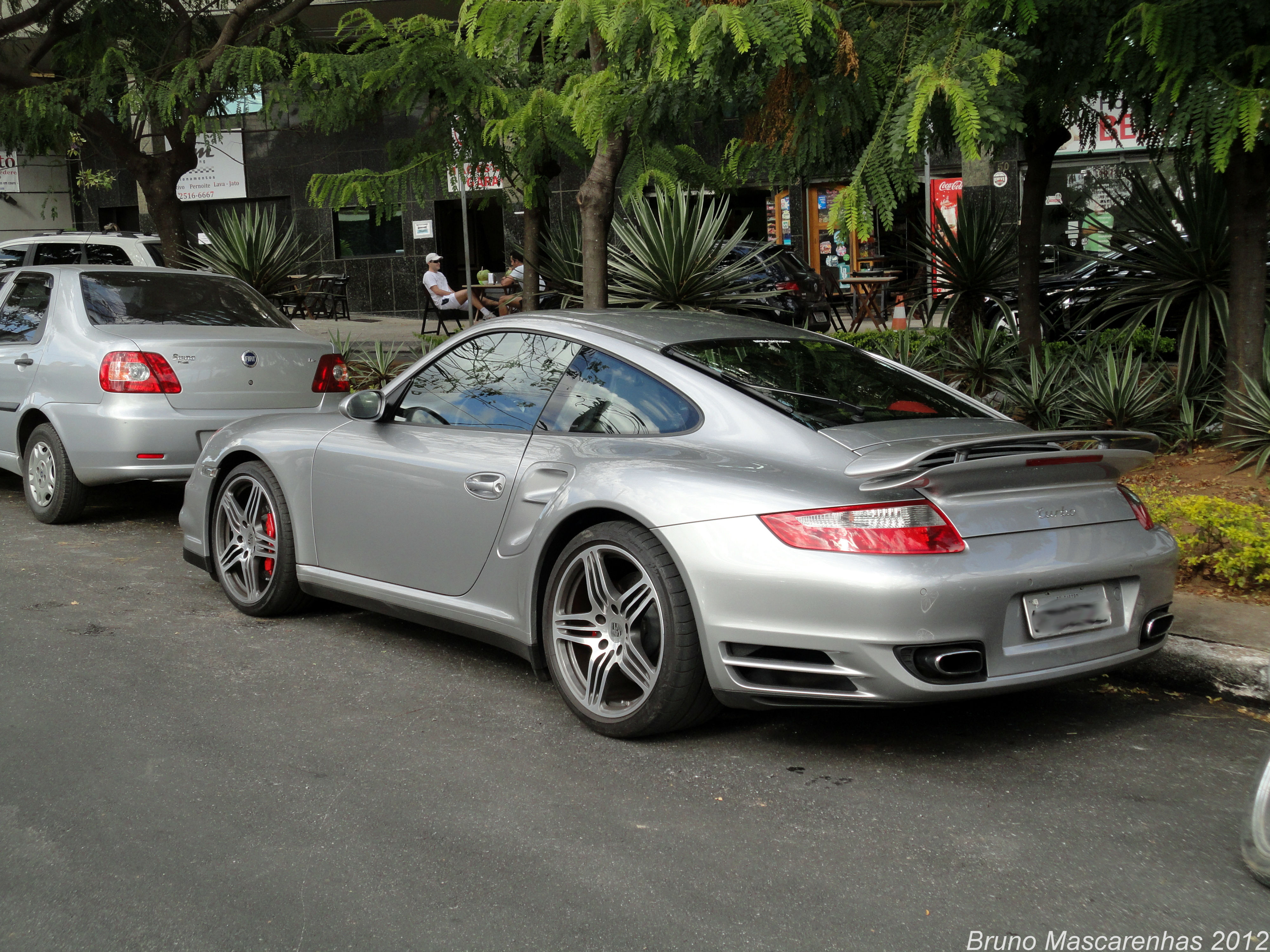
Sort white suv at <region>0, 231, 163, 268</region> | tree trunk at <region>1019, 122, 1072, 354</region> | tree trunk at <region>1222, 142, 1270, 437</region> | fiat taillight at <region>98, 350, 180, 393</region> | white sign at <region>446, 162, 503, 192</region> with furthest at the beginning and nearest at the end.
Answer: white suv at <region>0, 231, 163, 268</region>
tree trunk at <region>1019, 122, 1072, 354</region>
white sign at <region>446, 162, 503, 192</region>
tree trunk at <region>1222, 142, 1270, 437</region>
fiat taillight at <region>98, 350, 180, 393</region>

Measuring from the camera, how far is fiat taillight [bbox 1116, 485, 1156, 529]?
427 centimetres

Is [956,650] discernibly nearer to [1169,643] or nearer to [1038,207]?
[1169,643]

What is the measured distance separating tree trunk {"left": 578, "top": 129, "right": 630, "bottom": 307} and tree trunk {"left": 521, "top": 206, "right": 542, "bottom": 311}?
1.49 meters

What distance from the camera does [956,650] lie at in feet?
12.2

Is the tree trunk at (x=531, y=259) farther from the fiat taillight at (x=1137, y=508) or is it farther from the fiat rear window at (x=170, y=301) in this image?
the fiat taillight at (x=1137, y=508)

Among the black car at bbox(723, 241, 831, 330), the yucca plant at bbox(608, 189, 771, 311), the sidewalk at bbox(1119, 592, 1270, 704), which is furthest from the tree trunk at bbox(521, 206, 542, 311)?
the sidewalk at bbox(1119, 592, 1270, 704)

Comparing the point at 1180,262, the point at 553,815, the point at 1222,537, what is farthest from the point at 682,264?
the point at 553,815

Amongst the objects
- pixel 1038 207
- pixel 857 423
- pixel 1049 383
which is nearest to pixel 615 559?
pixel 857 423

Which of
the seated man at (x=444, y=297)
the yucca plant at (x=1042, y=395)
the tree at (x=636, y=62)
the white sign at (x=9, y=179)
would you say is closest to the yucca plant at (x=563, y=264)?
the tree at (x=636, y=62)

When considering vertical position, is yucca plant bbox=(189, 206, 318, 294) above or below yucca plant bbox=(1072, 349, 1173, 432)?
above

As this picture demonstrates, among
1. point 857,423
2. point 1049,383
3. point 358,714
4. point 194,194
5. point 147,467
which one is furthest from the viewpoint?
point 194,194

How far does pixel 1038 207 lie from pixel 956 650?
776 centimetres

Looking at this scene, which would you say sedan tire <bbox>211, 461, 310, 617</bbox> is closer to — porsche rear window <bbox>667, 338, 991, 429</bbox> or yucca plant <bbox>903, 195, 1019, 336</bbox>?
porsche rear window <bbox>667, 338, 991, 429</bbox>

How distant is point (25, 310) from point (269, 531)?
407 cm
